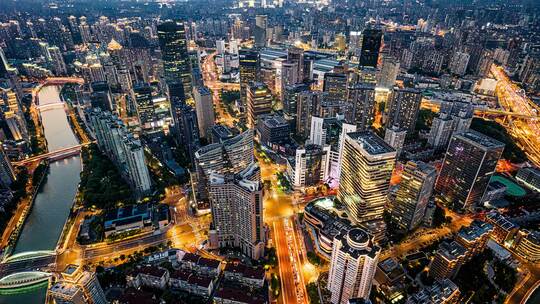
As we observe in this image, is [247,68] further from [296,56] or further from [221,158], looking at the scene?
[221,158]

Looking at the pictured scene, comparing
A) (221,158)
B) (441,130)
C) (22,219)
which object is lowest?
(22,219)

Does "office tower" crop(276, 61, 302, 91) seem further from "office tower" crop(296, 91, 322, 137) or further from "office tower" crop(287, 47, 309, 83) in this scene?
"office tower" crop(296, 91, 322, 137)

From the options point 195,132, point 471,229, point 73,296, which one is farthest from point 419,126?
point 73,296

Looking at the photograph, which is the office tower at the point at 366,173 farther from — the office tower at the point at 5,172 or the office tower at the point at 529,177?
the office tower at the point at 5,172

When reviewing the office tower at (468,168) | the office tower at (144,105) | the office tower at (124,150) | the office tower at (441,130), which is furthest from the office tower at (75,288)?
the office tower at (441,130)

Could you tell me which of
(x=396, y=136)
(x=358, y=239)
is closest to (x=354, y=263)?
(x=358, y=239)

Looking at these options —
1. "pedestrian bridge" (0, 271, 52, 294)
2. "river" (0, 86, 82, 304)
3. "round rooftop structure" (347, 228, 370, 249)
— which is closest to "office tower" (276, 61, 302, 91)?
"river" (0, 86, 82, 304)
